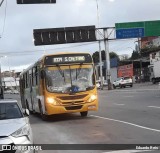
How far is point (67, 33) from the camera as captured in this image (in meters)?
62.1

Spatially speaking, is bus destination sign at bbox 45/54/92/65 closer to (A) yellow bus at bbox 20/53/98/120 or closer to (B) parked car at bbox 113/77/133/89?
(A) yellow bus at bbox 20/53/98/120

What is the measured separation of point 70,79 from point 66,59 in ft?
3.40

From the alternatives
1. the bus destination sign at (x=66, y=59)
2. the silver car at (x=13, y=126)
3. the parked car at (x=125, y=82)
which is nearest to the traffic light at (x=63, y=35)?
the parked car at (x=125, y=82)

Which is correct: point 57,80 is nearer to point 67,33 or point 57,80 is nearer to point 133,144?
point 133,144

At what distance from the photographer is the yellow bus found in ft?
61.6

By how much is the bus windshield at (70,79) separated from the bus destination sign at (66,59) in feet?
0.95

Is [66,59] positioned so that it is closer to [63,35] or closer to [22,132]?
[22,132]

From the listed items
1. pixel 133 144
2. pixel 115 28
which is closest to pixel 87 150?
pixel 133 144

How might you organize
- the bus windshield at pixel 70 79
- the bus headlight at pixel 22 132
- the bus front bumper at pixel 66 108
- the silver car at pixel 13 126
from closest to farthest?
the silver car at pixel 13 126, the bus headlight at pixel 22 132, the bus front bumper at pixel 66 108, the bus windshield at pixel 70 79

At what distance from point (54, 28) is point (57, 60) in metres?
42.7

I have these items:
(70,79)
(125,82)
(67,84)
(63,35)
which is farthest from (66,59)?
(125,82)

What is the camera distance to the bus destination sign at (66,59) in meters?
19.5

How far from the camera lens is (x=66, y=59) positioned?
1967 cm

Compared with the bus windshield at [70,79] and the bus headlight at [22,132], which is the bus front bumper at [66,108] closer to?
the bus windshield at [70,79]
